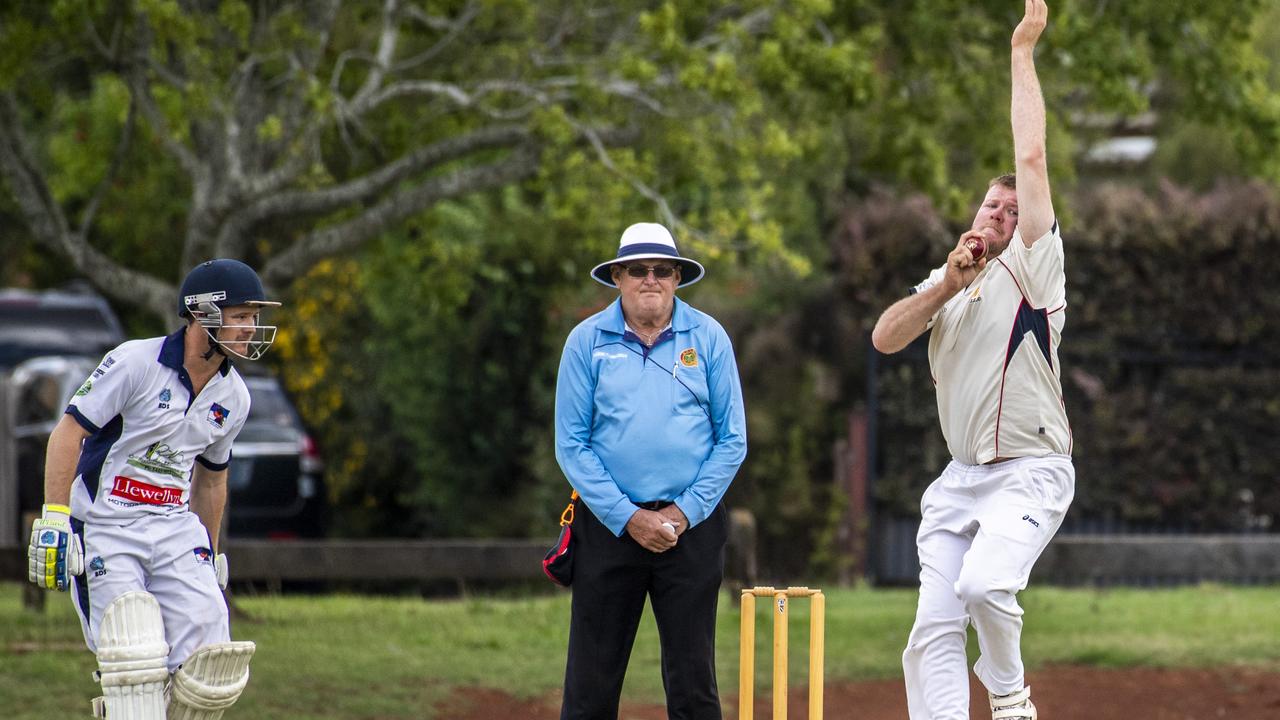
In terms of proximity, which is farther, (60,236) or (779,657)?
(60,236)

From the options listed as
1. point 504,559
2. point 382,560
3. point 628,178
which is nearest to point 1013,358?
point 628,178

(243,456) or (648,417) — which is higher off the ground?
(648,417)

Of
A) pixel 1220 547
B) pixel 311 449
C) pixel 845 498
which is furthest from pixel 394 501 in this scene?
pixel 1220 547

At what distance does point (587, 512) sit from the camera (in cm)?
634

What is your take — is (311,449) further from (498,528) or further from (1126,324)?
(1126,324)

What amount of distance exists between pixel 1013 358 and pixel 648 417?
4.34 ft

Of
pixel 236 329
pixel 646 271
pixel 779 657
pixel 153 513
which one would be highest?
pixel 646 271

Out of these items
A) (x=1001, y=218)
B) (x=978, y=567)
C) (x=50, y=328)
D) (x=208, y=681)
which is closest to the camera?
(x=978, y=567)

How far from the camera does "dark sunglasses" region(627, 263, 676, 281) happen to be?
20.8ft

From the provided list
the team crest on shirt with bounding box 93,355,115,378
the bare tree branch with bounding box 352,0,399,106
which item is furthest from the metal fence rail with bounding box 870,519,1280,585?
the team crest on shirt with bounding box 93,355,115,378

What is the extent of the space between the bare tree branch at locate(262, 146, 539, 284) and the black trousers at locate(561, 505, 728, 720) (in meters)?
5.84

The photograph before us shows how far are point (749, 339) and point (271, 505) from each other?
16.4ft

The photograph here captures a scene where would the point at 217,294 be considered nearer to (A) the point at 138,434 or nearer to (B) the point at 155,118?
(A) the point at 138,434

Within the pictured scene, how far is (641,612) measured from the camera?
6.30 meters
